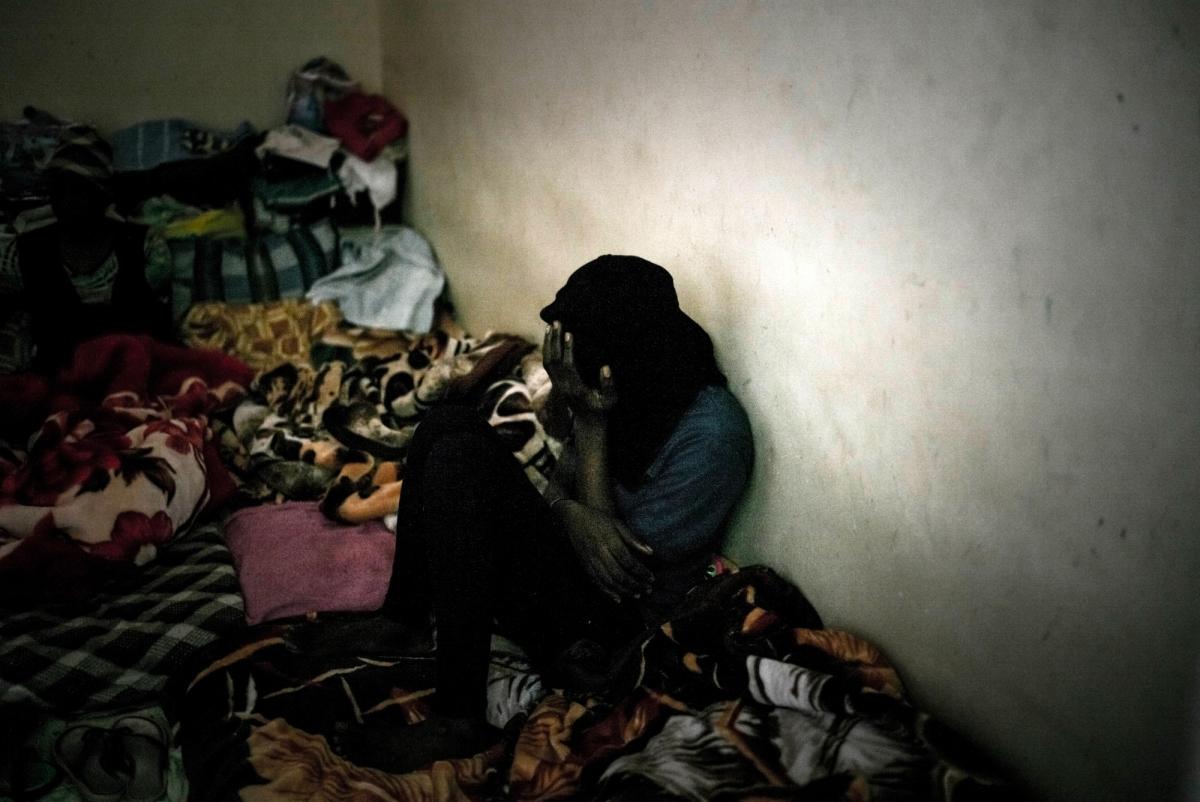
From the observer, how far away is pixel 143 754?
68.0 inches

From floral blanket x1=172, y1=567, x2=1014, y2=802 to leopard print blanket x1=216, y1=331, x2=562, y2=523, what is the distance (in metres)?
0.71

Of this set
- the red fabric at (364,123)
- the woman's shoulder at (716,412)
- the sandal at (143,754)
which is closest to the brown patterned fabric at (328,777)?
the sandal at (143,754)

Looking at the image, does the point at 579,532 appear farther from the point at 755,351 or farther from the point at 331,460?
the point at 331,460

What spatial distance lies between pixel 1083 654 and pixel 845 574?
0.52m

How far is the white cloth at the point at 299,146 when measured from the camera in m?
3.91

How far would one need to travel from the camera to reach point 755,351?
6.29 ft

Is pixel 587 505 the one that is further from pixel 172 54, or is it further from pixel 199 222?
pixel 172 54

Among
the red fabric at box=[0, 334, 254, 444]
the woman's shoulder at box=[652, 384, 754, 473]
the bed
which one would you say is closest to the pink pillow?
the bed

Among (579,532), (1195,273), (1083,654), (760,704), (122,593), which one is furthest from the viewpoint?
(122,593)

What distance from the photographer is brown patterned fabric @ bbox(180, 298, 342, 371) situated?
362 cm

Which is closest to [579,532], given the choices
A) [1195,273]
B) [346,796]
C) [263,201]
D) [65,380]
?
[346,796]

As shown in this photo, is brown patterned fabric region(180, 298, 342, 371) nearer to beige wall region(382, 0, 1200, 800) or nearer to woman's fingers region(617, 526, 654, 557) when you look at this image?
beige wall region(382, 0, 1200, 800)

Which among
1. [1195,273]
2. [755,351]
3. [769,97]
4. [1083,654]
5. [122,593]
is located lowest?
[122,593]

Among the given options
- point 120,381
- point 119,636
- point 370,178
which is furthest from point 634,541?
point 370,178
